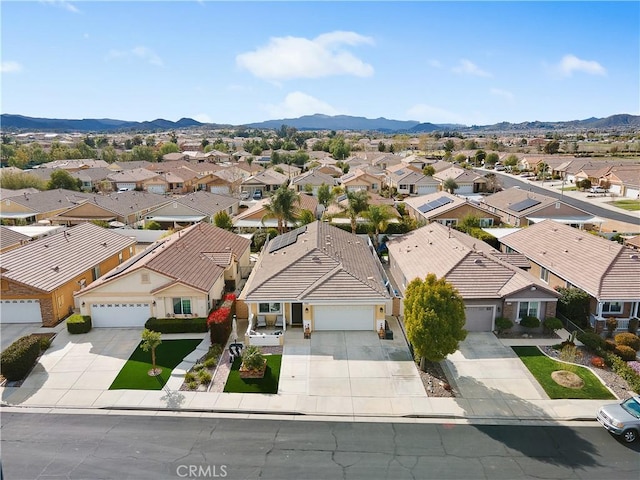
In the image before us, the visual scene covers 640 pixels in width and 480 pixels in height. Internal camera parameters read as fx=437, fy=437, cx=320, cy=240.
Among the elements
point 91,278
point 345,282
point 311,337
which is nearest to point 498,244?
point 345,282

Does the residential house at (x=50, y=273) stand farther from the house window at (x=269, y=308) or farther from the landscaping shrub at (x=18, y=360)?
the house window at (x=269, y=308)

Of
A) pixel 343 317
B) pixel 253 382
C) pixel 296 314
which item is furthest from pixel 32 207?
pixel 253 382

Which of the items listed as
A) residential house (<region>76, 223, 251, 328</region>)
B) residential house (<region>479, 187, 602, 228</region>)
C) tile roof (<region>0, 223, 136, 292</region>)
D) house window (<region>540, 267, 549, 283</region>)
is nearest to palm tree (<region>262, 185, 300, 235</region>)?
tile roof (<region>0, 223, 136, 292</region>)

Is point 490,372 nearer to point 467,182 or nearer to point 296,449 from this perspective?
point 296,449

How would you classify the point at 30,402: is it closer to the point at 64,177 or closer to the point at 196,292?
the point at 196,292

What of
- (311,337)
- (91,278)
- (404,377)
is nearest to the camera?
(404,377)

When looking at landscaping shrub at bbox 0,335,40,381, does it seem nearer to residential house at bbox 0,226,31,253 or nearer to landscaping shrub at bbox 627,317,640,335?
residential house at bbox 0,226,31,253
